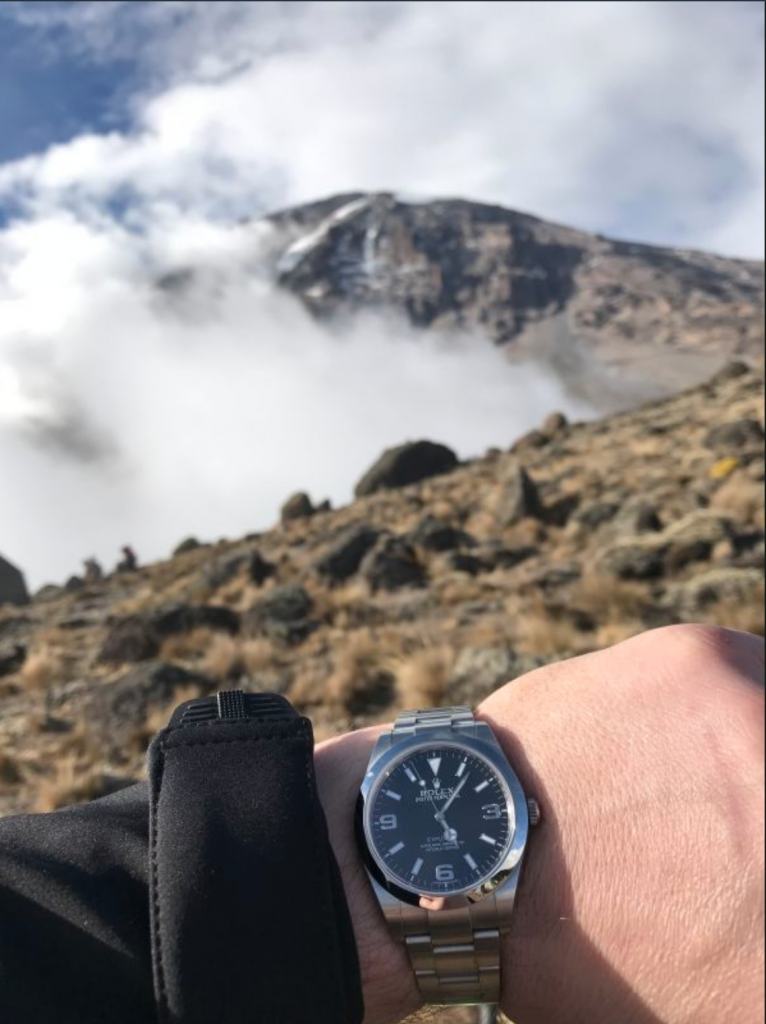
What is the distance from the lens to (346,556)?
16.3m

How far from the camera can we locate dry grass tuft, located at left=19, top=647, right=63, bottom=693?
12.7 metres

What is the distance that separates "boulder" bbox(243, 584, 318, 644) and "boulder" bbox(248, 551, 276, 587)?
4246 millimetres

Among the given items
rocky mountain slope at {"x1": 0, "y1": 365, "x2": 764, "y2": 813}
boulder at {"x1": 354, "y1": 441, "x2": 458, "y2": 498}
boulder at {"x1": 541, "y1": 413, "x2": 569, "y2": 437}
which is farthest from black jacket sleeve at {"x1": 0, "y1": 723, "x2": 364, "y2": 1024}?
boulder at {"x1": 541, "y1": 413, "x2": 569, "y2": 437}

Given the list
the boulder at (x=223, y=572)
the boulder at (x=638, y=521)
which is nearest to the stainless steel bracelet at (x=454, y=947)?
the boulder at (x=638, y=521)

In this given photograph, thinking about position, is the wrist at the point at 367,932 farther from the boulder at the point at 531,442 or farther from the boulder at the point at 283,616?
the boulder at the point at 531,442

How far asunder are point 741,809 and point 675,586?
31.2 ft

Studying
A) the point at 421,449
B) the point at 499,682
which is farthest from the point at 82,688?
the point at 421,449

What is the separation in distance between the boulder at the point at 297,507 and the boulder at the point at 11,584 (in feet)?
38.1

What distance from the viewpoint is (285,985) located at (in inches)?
56.1

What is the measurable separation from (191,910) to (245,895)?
0.10 metres

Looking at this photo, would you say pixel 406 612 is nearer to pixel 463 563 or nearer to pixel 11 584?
pixel 463 563

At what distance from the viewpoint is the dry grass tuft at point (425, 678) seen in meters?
8.16

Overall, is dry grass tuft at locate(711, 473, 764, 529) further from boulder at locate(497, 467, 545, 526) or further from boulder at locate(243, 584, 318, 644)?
boulder at locate(243, 584, 318, 644)

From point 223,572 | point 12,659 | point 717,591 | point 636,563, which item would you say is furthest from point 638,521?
point 12,659
